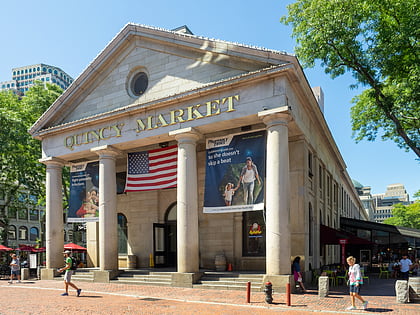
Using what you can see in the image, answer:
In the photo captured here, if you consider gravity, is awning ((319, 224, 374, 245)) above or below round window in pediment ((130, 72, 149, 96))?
below

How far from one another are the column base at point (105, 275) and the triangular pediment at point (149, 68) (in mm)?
8256

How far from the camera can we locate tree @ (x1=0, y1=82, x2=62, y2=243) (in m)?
28.8

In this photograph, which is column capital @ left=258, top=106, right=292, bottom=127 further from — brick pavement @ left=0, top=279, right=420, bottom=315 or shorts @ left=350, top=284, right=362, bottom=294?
shorts @ left=350, top=284, right=362, bottom=294

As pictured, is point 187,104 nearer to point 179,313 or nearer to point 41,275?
point 179,313

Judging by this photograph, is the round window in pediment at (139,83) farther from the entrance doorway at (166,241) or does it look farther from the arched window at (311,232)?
the arched window at (311,232)

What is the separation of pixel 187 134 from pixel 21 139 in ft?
55.6

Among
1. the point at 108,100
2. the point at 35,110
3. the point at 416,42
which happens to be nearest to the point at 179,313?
the point at 108,100

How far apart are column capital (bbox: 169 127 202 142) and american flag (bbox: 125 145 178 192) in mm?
1580

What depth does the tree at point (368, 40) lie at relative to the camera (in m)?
17.4

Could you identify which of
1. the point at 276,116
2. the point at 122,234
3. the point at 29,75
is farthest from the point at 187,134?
the point at 29,75

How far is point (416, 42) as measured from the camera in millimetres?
17922

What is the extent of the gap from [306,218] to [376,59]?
8067 millimetres

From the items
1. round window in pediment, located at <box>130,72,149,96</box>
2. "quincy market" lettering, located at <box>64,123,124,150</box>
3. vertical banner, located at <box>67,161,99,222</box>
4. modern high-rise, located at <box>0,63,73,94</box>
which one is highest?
modern high-rise, located at <box>0,63,73,94</box>

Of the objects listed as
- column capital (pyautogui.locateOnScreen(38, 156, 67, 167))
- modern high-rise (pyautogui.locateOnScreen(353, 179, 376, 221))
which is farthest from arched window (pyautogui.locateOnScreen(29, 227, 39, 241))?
modern high-rise (pyautogui.locateOnScreen(353, 179, 376, 221))
